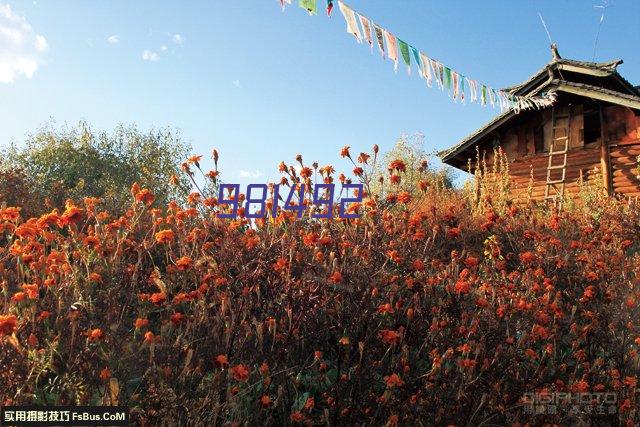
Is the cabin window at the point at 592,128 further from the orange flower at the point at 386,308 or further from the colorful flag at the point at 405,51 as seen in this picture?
the orange flower at the point at 386,308

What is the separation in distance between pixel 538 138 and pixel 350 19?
549 inches

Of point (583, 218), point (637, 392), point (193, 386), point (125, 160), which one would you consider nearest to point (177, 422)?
point (193, 386)

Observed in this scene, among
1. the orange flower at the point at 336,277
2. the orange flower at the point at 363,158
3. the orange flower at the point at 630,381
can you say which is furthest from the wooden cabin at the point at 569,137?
the orange flower at the point at 336,277

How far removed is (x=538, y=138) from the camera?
17734 millimetres

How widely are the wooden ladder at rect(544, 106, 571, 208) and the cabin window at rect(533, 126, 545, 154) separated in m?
0.46

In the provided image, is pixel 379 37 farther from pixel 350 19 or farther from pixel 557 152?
pixel 557 152

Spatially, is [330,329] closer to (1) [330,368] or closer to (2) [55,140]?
(1) [330,368]

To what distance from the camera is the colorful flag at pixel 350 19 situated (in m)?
5.41

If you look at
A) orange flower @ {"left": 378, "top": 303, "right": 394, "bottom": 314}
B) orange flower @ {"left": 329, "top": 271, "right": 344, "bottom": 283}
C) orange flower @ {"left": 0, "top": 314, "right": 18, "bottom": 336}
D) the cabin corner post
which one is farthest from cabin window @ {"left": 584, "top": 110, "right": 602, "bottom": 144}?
orange flower @ {"left": 0, "top": 314, "right": 18, "bottom": 336}

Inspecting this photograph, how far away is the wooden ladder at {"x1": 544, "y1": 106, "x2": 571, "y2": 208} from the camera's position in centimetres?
1656

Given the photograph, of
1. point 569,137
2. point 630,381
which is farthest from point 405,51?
point 569,137

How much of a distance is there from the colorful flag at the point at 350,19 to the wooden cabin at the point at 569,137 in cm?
1116

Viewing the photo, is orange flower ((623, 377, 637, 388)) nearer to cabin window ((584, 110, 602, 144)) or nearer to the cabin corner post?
the cabin corner post

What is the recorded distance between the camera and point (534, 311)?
413 centimetres
